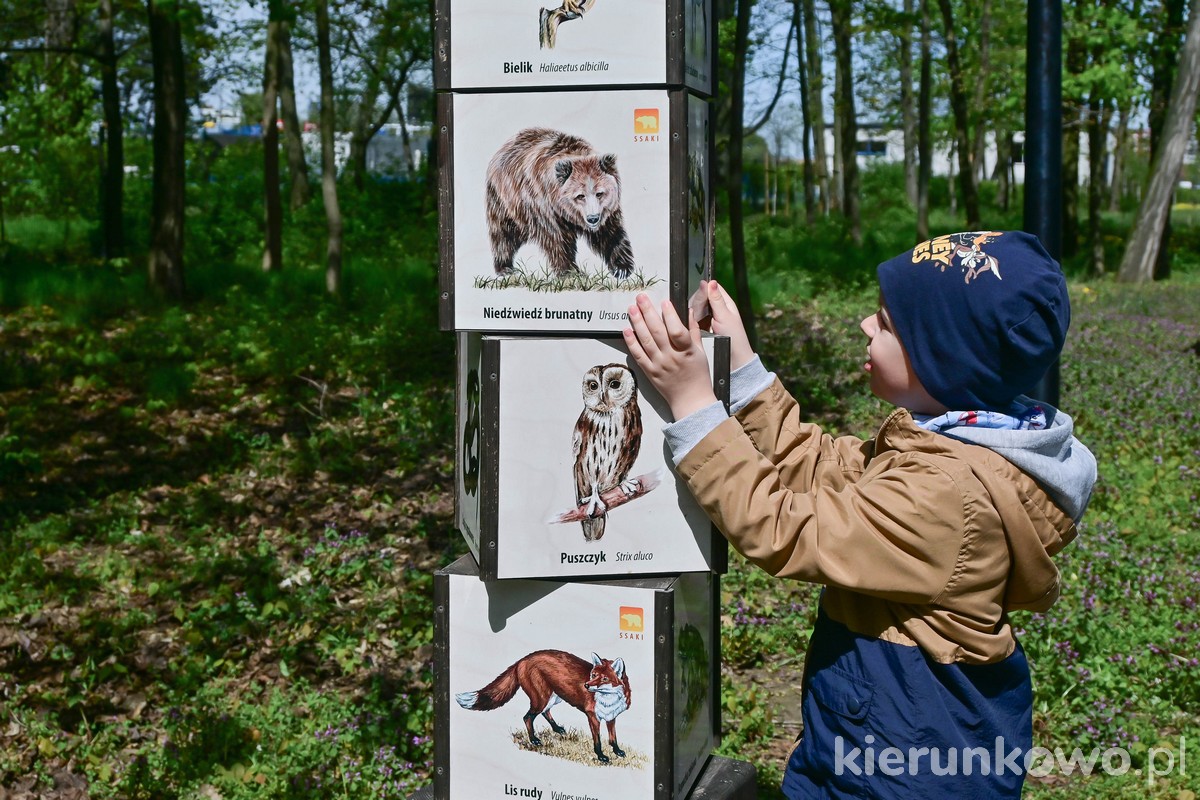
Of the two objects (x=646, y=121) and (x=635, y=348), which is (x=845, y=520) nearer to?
(x=635, y=348)

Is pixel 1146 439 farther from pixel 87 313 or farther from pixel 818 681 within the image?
pixel 87 313

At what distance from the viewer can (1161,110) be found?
72.8 ft

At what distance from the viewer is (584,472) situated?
2512 mm

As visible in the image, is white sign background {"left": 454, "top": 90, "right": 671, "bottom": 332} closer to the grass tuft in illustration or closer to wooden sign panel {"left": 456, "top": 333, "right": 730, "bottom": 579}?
wooden sign panel {"left": 456, "top": 333, "right": 730, "bottom": 579}

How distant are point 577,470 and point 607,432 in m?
0.11

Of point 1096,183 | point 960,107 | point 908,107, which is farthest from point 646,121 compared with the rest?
point 908,107

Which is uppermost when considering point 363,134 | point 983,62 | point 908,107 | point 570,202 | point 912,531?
point 363,134

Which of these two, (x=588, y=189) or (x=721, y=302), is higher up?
(x=588, y=189)

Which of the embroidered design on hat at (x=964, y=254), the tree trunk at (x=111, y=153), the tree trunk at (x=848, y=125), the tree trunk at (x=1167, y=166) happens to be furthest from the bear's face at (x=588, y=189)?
the tree trunk at (x=1167, y=166)

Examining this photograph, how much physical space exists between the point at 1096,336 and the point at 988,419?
11538mm

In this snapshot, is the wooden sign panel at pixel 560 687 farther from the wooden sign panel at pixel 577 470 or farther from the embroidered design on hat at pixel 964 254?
the embroidered design on hat at pixel 964 254

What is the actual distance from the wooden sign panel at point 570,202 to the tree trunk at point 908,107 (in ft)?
33.7

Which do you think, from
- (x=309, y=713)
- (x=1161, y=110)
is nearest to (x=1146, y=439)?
(x=309, y=713)

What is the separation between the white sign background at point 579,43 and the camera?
8.05 feet
